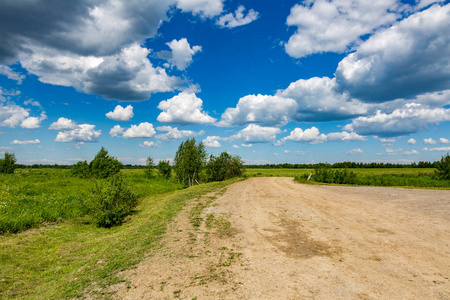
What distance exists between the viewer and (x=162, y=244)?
812cm

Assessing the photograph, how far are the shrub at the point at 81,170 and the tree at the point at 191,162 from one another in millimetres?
21948

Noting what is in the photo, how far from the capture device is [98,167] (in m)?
50.2

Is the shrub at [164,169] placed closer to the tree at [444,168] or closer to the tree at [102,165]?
the tree at [102,165]

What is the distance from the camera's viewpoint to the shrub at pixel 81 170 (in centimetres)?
4969

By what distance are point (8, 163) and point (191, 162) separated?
43.1 metres

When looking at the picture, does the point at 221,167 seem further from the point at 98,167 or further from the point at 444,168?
the point at 444,168

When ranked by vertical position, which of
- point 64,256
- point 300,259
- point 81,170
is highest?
point 81,170

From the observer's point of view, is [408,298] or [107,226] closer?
[408,298]

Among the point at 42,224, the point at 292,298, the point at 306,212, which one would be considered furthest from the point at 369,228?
the point at 42,224

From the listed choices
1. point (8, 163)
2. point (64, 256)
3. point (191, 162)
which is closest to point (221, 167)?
point (191, 162)

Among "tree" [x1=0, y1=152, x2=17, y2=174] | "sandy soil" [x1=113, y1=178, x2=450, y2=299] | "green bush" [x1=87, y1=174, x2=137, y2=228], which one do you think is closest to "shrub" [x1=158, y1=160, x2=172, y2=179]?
"tree" [x1=0, y1=152, x2=17, y2=174]

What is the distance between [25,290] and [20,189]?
76.4 ft

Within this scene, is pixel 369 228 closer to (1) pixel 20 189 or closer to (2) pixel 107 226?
(2) pixel 107 226

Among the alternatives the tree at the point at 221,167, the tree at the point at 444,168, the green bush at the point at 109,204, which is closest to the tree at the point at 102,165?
the tree at the point at 221,167
